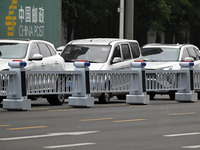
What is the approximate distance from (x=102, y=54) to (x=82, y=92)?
3162mm

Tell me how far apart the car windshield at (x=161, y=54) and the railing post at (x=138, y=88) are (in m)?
4.39

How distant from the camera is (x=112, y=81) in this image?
1922 centimetres

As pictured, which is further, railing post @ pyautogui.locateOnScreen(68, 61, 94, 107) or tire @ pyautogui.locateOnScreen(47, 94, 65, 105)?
tire @ pyautogui.locateOnScreen(47, 94, 65, 105)

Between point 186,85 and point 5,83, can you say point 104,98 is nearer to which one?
point 186,85

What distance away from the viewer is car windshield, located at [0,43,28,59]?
19.1 metres

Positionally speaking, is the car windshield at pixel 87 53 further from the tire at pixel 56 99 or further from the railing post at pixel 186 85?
the railing post at pixel 186 85

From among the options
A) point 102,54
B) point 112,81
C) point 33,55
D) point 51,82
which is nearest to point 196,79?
point 102,54

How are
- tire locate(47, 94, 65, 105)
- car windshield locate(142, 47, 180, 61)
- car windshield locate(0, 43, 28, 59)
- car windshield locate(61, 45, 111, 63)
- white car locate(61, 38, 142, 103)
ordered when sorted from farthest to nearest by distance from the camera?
car windshield locate(142, 47, 180, 61) → car windshield locate(61, 45, 111, 63) → white car locate(61, 38, 142, 103) → tire locate(47, 94, 65, 105) → car windshield locate(0, 43, 28, 59)

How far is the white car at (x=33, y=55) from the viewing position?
1892 cm

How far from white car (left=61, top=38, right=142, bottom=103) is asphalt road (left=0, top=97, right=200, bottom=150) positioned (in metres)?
3.13

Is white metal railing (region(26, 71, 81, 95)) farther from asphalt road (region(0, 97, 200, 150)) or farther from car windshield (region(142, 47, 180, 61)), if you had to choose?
car windshield (region(142, 47, 180, 61))

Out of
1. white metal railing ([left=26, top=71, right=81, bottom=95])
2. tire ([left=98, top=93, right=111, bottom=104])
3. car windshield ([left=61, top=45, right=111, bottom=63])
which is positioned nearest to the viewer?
white metal railing ([left=26, top=71, right=81, bottom=95])

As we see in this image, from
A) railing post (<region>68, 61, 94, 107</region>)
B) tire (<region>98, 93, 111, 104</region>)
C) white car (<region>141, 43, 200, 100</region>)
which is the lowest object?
tire (<region>98, 93, 111, 104</region>)

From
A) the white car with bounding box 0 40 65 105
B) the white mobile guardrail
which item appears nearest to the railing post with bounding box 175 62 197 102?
the white mobile guardrail
